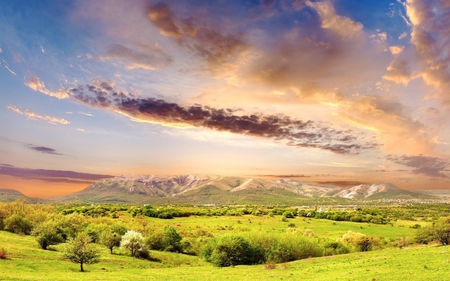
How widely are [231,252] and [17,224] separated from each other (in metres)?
70.7

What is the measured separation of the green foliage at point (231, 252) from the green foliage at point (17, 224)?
211ft

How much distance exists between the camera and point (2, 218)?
9281 cm

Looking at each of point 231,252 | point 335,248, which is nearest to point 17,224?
point 231,252

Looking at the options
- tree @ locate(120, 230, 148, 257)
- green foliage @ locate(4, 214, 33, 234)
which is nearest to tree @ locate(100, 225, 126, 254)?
tree @ locate(120, 230, 148, 257)

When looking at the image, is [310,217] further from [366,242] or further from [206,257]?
[206,257]

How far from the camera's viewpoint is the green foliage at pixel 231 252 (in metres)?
66.9

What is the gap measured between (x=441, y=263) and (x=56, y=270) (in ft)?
201

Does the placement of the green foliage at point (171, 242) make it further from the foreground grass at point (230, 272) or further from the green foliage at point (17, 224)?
the green foliage at point (17, 224)

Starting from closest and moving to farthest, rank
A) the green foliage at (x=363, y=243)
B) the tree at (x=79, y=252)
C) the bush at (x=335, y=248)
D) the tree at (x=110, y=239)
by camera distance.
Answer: the tree at (x=79, y=252)
the tree at (x=110, y=239)
the bush at (x=335, y=248)
the green foliage at (x=363, y=243)

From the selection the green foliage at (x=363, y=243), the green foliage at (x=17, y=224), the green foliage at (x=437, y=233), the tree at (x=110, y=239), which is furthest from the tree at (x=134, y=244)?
the green foliage at (x=437, y=233)

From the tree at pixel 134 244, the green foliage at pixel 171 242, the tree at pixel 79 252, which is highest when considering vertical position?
the tree at pixel 79 252

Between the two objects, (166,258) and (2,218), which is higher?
(2,218)

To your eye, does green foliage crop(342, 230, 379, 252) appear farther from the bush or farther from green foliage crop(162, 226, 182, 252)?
green foliage crop(162, 226, 182, 252)

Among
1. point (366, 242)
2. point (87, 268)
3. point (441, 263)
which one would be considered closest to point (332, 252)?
point (366, 242)
